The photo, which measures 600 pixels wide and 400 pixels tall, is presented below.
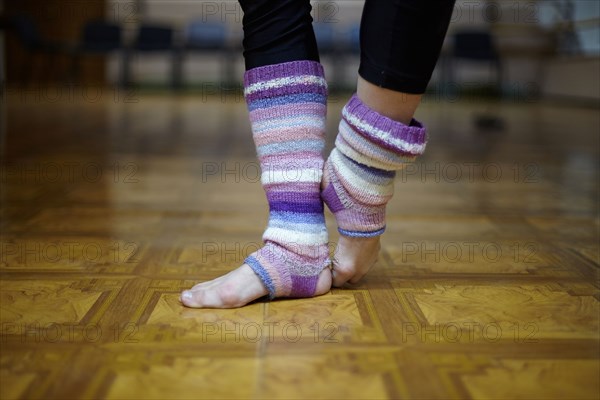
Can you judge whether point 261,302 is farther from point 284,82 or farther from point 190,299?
point 284,82

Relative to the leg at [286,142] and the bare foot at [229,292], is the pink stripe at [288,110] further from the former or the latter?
the bare foot at [229,292]

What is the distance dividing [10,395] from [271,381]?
0.55 feet

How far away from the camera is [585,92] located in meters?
5.26

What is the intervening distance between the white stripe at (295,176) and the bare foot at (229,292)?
0.29ft

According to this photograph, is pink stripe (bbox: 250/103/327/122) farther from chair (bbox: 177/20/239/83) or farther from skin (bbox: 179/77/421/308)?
chair (bbox: 177/20/239/83)

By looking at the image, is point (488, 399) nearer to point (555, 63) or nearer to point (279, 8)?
point (279, 8)

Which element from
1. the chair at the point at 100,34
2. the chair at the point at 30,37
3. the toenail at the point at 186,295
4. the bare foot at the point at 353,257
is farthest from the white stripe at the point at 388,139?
the chair at the point at 100,34

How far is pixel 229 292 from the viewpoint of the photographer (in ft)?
2.06

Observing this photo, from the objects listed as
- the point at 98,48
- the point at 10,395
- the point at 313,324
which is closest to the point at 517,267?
the point at 313,324

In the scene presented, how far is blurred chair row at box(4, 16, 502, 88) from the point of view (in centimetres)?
554

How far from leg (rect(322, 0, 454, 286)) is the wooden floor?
7 centimetres

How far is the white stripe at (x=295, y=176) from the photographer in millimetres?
657

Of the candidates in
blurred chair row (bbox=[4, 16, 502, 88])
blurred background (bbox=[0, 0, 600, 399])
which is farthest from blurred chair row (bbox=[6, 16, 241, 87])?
blurred background (bbox=[0, 0, 600, 399])

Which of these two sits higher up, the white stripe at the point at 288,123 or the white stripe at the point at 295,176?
the white stripe at the point at 288,123
